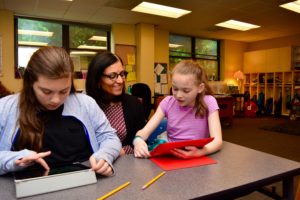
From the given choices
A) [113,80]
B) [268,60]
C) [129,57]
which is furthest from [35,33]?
[268,60]

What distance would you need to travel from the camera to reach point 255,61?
827 cm

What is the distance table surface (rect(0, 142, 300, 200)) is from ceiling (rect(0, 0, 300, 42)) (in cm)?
A: 394

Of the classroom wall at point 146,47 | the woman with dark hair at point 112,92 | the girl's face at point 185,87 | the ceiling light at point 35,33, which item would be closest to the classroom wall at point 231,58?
the classroom wall at point 146,47

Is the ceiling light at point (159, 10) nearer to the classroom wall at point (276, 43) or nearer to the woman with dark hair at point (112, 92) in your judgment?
the woman with dark hair at point (112, 92)

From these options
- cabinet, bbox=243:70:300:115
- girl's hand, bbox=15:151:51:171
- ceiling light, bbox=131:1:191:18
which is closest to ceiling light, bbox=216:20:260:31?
ceiling light, bbox=131:1:191:18

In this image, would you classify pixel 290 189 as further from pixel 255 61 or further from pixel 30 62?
pixel 255 61

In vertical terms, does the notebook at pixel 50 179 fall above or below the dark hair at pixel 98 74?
below

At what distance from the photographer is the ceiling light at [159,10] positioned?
15.5 feet

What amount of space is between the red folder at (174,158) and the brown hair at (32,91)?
0.46 meters

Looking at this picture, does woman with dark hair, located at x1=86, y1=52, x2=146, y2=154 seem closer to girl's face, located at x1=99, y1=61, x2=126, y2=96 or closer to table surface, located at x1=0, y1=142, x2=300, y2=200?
girl's face, located at x1=99, y1=61, x2=126, y2=96

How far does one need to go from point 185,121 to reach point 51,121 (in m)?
0.66

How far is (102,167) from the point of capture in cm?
85

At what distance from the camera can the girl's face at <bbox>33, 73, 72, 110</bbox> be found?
0.94 meters

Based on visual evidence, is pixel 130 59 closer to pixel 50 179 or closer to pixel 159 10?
pixel 159 10
